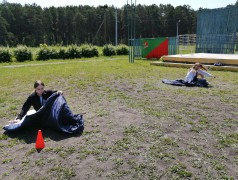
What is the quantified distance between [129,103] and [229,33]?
49.8 feet

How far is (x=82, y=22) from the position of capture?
76062 mm

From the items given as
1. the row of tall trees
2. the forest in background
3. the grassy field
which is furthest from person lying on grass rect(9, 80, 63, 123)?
the row of tall trees

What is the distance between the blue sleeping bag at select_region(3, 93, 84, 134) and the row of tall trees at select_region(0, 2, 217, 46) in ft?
216

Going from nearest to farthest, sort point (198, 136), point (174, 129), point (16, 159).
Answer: point (16, 159)
point (198, 136)
point (174, 129)

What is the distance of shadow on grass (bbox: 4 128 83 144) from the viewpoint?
398 cm

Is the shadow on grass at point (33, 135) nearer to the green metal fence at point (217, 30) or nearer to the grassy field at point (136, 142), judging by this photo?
the grassy field at point (136, 142)

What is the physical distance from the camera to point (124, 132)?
4.21 m

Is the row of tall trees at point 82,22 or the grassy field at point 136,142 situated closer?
the grassy field at point 136,142

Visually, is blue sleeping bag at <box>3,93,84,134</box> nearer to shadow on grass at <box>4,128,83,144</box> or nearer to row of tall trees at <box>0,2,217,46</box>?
shadow on grass at <box>4,128,83,144</box>

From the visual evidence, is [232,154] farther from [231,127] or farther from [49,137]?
[49,137]

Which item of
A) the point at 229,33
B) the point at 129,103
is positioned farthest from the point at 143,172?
the point at 229,33

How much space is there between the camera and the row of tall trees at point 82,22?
7006 cm

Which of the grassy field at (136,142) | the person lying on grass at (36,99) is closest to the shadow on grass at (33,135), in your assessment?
the grassy field at (136,142)

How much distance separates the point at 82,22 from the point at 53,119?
77.4m
